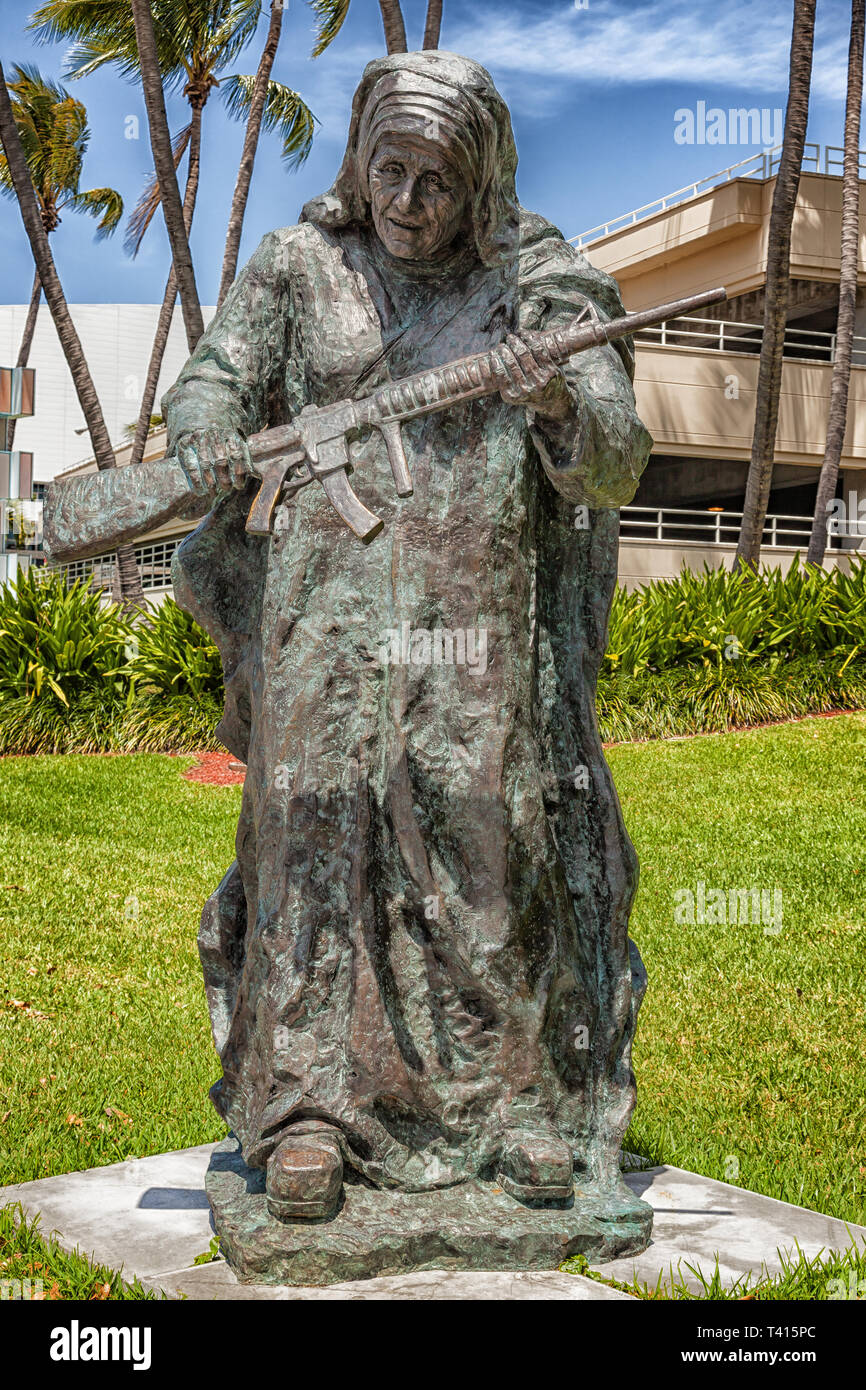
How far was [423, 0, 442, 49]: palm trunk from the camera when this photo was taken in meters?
15.5

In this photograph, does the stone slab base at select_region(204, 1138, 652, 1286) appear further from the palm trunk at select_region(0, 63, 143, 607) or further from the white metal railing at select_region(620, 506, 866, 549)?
the white metal railing at select_region(620, 506, 866, 549)

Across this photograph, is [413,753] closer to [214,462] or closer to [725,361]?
[214,462]

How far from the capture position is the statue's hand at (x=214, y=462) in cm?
297

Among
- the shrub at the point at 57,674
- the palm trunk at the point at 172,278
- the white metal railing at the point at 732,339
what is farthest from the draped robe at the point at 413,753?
the palm trunk at the point at 172,278

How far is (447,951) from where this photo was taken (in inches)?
127

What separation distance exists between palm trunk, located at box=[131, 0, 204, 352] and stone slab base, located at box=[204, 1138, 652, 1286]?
1370cm

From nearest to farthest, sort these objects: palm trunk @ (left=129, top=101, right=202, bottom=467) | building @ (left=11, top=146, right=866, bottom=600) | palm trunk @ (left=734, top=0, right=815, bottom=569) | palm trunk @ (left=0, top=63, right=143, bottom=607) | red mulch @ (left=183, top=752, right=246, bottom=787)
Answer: red mulch @ (left=183, top=752, right=246, bottom=787) < palm trunk @ (left=734, top=0, right=815, bottom=569) < palm trunk @ (left=0, top=63, right=143, bottom=607) < building @ (left=11, top=146, right=866, bottom=600) < palm trunk @ (left=129, top=101, right=202, bottom=467)

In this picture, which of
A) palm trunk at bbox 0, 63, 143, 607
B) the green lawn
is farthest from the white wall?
the green lawn

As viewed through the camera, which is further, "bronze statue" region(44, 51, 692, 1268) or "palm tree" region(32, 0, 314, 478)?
"palm tree" region(32, 0, 314, 478)

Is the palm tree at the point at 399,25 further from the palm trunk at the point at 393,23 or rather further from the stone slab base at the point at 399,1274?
the stone slab base at the point at 399,1274

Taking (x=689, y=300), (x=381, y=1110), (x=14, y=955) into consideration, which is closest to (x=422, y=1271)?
(x=381, y=1110)

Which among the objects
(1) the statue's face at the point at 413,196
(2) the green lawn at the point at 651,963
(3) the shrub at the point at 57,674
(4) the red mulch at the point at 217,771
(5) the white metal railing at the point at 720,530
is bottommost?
(2) the green lawn at the point at 651,963

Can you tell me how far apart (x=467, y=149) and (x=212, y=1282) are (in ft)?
7.97

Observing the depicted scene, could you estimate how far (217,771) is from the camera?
12.3m
